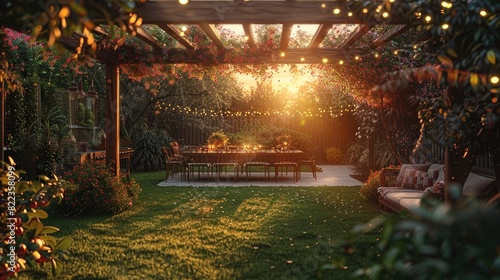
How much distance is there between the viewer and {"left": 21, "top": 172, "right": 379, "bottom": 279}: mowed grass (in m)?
4.18

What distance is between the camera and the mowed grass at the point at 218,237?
4.18m

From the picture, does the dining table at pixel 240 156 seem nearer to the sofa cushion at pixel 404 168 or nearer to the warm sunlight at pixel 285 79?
the warm sunlight at pixel 285 79

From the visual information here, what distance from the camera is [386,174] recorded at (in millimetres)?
8070

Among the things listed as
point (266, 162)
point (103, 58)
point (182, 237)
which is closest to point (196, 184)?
point (266, 162)

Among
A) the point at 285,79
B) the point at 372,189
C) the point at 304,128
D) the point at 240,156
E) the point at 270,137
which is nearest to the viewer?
the point at 372,189

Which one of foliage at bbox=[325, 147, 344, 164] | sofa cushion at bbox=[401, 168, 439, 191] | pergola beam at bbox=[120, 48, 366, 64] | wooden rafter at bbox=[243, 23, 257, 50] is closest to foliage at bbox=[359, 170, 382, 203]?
sofa cushion at bbox=[401, 168, 439, 191]

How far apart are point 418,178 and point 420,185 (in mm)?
126

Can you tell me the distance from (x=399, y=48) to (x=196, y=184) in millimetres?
5697

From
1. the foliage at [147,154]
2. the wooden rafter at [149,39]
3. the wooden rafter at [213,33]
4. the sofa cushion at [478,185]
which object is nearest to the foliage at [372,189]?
the sofa cushion at [478,185]

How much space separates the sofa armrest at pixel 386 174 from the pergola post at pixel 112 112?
443 cm

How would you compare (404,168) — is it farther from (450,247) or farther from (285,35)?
(450,247)

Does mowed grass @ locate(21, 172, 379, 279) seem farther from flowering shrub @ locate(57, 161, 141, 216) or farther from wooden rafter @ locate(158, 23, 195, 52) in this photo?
wooden rafter @ locate(158, 23, 195, 52)

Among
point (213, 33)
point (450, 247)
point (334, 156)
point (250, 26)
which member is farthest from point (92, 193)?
point (334, 156)

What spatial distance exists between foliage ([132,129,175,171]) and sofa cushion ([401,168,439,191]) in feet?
28.7
